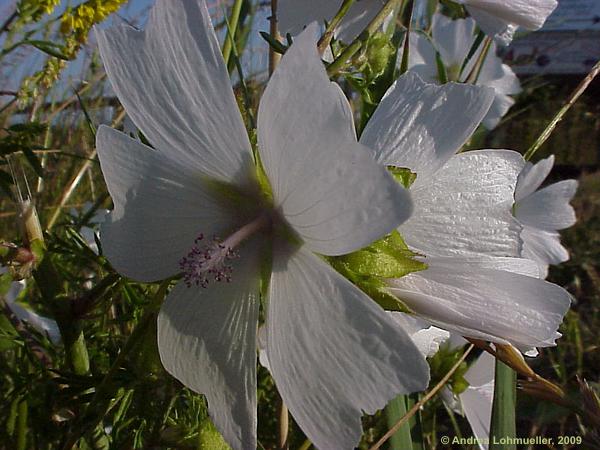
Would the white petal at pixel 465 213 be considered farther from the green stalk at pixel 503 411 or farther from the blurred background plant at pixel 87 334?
the green stalk at pixel 503 411

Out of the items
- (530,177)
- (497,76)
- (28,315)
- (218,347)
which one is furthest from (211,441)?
(497,76)

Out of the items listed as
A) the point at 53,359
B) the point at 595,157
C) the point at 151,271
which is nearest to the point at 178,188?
the point at 151,271

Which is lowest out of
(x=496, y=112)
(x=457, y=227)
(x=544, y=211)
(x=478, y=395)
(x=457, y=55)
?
(x=478, y=395)

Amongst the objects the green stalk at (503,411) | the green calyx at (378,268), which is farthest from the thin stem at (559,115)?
the green calyx at (378,268)

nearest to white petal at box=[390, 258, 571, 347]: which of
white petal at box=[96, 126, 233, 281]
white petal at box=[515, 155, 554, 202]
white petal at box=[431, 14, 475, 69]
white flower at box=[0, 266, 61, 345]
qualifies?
white petal at box=[96, 126, 233, 281]

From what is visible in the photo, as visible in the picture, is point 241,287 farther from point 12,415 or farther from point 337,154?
point 12,415

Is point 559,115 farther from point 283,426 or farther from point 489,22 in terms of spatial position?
point 283,426
